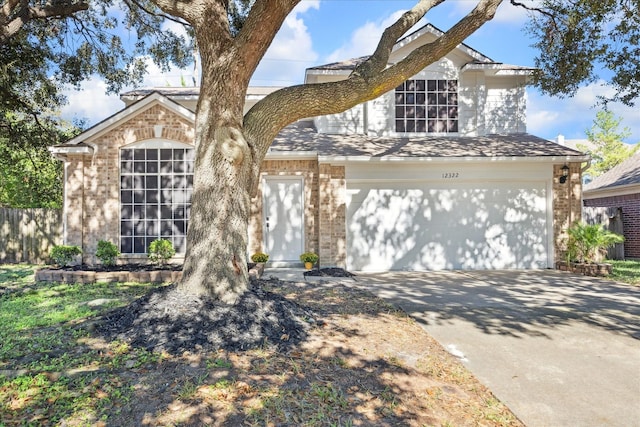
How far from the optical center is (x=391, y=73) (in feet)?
17.5

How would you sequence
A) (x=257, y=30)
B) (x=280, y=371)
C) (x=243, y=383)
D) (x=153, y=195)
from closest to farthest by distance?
(x=243, y=383), (x=280, y=371), (x=257, y=30), (x=153, y=195)

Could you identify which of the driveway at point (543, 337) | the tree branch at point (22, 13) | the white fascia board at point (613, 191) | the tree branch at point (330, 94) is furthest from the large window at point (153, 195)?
the white fascia board at point (613, 191)

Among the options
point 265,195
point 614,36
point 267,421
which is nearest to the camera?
point 267,421

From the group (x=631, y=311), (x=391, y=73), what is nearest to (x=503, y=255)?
(x=631, y=311)

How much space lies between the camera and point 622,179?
16016mm

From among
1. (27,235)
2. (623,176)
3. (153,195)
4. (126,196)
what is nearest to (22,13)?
(126,196)

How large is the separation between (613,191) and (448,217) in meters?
10.2

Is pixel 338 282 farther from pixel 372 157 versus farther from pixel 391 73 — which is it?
pixel 391 73

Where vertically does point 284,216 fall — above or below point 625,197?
below

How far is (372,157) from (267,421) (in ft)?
26.4

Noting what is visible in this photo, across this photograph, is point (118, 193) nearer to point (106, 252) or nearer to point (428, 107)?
point (106, 252)

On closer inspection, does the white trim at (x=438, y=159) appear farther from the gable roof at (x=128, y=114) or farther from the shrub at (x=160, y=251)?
the shrub at (x=160, y=251)

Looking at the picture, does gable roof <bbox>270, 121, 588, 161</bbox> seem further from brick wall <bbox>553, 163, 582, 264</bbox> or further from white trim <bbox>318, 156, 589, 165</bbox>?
brick wall <bbox>553, 163, 582, 264</bbox>

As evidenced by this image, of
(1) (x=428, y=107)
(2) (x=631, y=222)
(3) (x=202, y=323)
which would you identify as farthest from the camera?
(2) (x=631, y=222)
